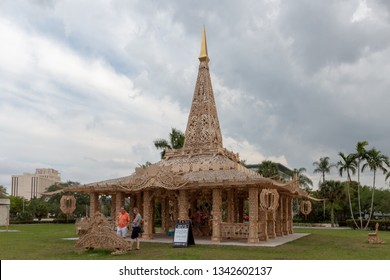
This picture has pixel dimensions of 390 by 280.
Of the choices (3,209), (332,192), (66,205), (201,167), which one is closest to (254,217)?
(201,167)

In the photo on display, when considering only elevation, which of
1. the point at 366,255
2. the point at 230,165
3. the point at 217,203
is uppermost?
the point at 230,165

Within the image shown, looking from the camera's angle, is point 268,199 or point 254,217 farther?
point 254,217

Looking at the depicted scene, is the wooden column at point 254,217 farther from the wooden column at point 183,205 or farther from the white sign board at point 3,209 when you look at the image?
the white sign board at point 3,209

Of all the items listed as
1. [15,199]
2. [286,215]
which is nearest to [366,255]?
[286,215]

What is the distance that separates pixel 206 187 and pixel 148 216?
11.7 ft

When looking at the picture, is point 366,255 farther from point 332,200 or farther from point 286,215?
point 332,200

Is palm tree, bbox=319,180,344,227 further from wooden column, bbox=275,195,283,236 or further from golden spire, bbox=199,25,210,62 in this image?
golden spire, bbox=199,25,210,62

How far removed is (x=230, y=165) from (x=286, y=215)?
705 centimetres

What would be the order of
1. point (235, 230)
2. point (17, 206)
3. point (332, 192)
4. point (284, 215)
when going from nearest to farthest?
point (235, 230) < point (284, 215) < point (332, 192) < point (17, 206)

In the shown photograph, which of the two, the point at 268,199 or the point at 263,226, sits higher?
the point at 268,199

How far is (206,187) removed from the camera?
19062mm

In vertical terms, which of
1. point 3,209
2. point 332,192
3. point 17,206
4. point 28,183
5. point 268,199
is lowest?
point 17,206

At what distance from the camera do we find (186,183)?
18.8m

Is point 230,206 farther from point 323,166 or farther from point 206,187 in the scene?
point 323,166
